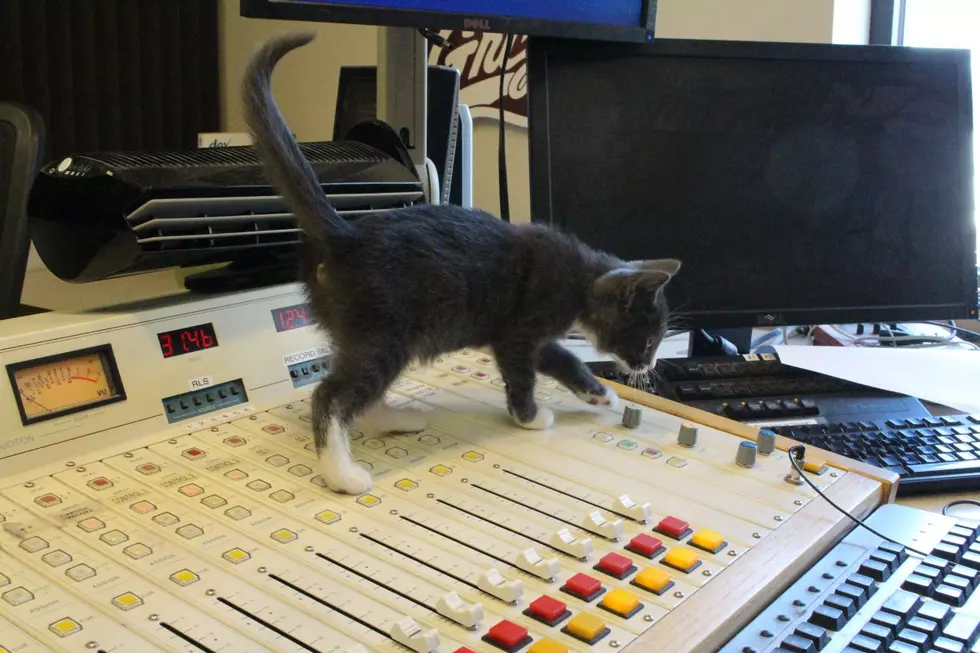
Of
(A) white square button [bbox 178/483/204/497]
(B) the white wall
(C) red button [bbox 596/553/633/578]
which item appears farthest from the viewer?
(B) the white wall

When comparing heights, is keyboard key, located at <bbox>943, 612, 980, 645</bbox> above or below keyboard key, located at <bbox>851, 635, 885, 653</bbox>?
below

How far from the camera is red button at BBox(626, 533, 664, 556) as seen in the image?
713mm

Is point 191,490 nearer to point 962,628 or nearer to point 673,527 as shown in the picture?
point 673,527

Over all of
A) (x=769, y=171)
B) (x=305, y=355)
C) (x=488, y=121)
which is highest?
(x=488, y=121)

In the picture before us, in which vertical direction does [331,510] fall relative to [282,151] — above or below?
below

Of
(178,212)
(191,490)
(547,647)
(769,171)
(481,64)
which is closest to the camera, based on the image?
(547,647)

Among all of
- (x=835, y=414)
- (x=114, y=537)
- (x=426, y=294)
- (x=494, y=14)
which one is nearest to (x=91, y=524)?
(x=114, y=537)

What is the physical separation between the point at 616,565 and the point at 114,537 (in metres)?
0.40

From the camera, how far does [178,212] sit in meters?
0.91

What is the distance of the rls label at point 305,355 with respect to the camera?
1034mm

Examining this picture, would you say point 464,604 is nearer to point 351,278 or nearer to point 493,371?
point 351,278

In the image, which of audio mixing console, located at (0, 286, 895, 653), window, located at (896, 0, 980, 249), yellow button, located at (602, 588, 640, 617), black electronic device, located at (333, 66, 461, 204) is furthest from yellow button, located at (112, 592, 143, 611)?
window, located at (896, 0, 980, 249)

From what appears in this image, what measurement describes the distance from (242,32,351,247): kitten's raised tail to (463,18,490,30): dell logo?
0.21 meters

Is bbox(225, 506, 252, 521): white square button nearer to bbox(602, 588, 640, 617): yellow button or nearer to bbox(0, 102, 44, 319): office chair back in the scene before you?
Answer: bbox(602, 588, 640, 617): yellow button
